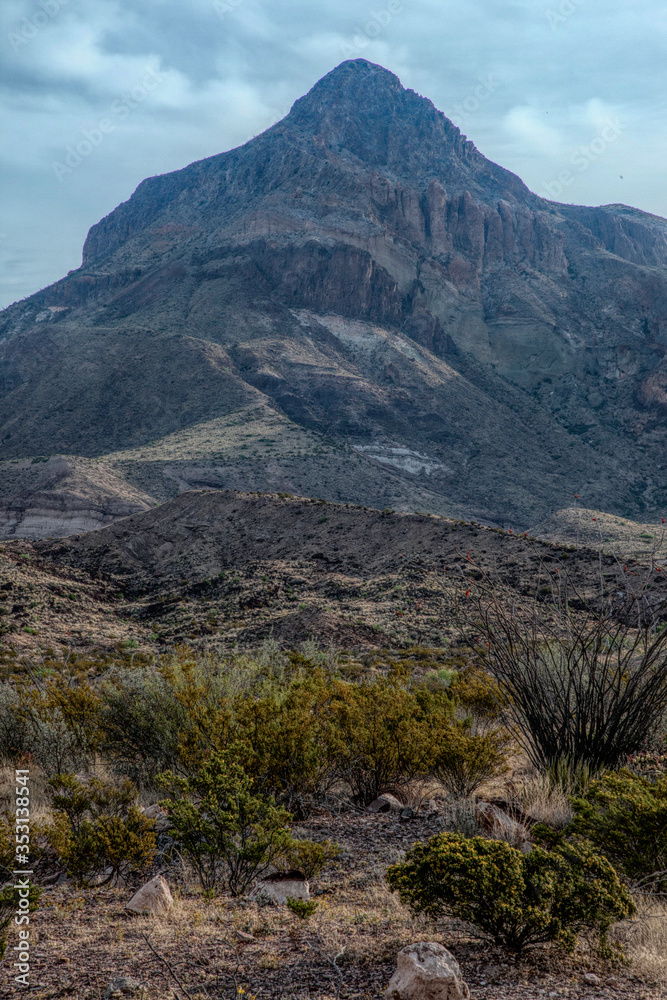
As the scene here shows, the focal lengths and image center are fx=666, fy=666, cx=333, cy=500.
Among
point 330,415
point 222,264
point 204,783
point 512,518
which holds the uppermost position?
point 222,264

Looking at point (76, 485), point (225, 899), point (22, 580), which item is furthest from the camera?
point (76, 485)

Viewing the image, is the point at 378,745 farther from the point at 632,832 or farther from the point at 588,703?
the point at 632,832

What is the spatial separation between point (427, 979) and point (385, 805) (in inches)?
142

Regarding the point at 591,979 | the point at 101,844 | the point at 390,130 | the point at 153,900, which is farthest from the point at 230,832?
the point at 390,130

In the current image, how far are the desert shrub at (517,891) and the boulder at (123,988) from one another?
4.94 feet

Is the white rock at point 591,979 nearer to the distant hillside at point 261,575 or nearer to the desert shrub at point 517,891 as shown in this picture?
the desert shrub at point 517,891

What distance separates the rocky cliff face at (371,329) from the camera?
78.9m

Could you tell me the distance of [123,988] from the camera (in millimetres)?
3547

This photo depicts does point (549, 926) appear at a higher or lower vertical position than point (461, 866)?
lower

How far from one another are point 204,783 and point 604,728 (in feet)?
12.1

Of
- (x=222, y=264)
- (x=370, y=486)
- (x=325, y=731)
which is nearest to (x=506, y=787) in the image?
(x=325, y=731)

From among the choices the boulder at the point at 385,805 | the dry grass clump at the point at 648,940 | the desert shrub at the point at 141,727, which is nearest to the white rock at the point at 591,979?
the dry grass clump at the point at 648,940

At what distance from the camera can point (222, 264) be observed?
340 ft

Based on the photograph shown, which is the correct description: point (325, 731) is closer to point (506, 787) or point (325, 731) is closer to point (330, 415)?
point (506, 787)
